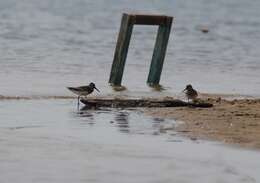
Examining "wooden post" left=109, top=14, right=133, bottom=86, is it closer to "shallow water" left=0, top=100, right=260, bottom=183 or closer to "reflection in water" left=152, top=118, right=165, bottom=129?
"shallow water" left=0, top=100, right=260, bottom=183

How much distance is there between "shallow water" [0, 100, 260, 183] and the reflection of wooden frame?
4635mm

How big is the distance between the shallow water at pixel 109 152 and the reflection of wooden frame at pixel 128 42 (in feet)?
15.2

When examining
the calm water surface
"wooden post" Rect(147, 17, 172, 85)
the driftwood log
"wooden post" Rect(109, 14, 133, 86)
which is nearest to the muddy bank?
the driftwood log

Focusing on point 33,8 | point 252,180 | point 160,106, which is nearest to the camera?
point 252,180

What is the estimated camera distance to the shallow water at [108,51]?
1944 cm

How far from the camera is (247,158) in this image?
10.9 metres

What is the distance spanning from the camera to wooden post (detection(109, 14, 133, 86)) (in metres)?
18.6

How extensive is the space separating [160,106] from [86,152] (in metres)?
3.81

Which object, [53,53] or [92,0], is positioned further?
[92,0]

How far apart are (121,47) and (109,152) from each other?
7.64 metres

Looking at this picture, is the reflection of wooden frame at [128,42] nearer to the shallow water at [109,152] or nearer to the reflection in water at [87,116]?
the reflection in water at [87,116]

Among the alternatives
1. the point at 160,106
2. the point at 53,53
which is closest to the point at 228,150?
the point at 160,106

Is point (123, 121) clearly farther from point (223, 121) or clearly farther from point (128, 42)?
point (128, 42)

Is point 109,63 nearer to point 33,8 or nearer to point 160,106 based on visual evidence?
point 160,106
